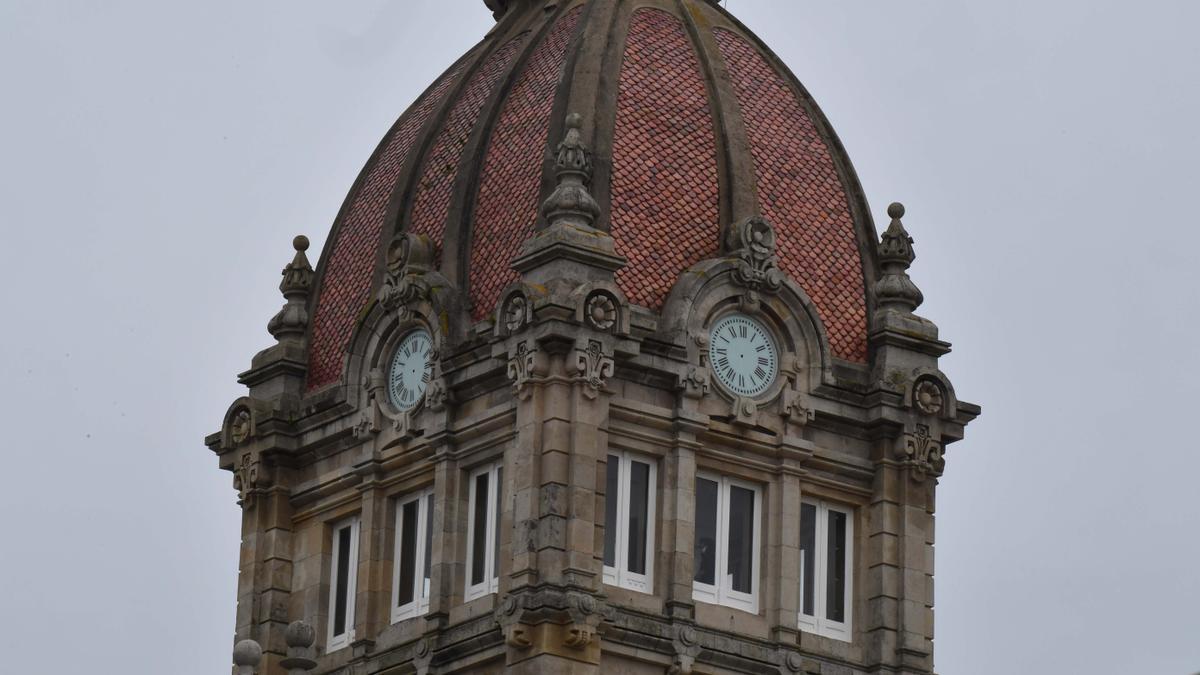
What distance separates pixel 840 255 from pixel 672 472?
6995mm

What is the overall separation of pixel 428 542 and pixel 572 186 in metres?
6.99

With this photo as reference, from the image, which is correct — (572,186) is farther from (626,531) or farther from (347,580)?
(347,580)

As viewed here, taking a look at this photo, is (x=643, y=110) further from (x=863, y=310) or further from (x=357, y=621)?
(x=357, y=621)

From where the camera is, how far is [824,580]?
75500 mm

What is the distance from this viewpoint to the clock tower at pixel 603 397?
7262 centimetres

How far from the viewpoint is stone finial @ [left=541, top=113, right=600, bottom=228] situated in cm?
7406

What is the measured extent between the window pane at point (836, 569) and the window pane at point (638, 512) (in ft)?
13.9

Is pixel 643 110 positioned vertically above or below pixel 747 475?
above

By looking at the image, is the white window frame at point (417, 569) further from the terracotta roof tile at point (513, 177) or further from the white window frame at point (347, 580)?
the terracotta roof tile at point (513, 177)

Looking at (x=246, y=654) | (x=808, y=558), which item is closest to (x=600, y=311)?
(x=808, y=558)

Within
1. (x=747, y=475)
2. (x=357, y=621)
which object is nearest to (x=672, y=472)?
(x=747, y=475)

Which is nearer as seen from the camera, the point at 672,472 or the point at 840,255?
the point at 672,472

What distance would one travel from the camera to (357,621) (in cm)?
7544

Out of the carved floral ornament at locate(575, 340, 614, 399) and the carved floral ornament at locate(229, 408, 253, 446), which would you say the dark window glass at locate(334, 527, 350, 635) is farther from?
the carved floral ornament at locate(575, 340, 614, 399)
